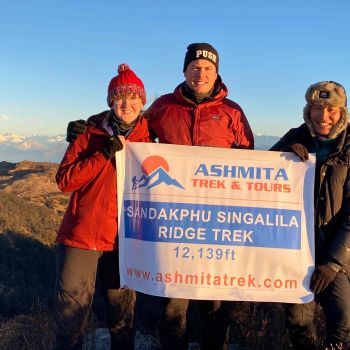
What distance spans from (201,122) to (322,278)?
200 centimetres

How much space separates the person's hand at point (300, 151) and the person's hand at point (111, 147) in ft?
5.84

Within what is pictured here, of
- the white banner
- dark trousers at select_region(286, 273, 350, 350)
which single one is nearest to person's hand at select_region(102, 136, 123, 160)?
the white banner

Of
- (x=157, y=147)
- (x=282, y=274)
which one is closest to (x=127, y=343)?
(x=282, y=274)

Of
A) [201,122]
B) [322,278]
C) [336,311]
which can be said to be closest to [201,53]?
[201,122]

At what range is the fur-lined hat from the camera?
4402mm

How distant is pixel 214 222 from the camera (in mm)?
4746

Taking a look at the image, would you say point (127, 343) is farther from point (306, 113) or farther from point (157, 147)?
point (306, 113)

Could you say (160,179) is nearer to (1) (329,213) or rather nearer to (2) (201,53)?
(2) (201,53)

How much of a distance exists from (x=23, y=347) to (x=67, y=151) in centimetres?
401

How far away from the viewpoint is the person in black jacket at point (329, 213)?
4.29m

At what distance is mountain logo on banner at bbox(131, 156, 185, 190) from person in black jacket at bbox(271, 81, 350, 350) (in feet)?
4.28

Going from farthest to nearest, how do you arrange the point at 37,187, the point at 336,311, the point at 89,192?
the point at 37,187 → the point at 89,192 → the point at 336,311

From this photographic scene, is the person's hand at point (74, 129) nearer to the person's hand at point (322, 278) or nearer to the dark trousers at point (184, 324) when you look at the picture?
the dark trousers at point (184, 324)

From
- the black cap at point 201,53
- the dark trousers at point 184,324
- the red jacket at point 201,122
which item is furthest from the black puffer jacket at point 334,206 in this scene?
the black cap at point 201,53
